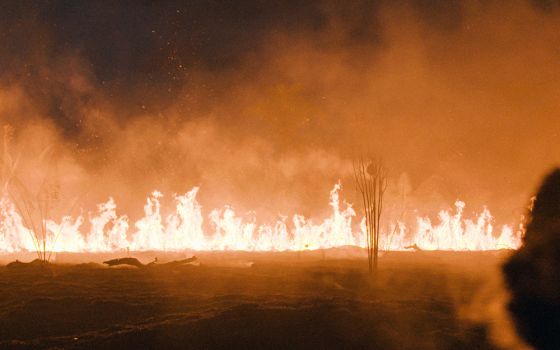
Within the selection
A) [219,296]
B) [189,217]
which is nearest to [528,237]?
[219,296]

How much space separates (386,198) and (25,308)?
39565 millimetres

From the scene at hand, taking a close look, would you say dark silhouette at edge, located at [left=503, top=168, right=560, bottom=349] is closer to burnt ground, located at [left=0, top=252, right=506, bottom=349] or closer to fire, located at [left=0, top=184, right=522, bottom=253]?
burnt ground, located at [left=0, top=252, right=506, bottom=349]

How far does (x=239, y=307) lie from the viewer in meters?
12.1

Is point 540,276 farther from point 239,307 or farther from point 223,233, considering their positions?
point 223,233

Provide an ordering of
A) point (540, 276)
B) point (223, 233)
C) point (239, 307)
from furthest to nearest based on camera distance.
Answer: point (223, 233) < point (239, 307) < point (540, 276)

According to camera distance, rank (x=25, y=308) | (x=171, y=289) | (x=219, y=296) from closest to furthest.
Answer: (x=25, y=308) < (x=219, y=296) < (x=171, y=289)

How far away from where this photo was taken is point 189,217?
41.6 m

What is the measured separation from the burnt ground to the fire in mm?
15095

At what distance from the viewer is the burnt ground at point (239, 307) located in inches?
361

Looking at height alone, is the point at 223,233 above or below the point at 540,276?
below

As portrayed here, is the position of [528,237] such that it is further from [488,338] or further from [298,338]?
[298,338]

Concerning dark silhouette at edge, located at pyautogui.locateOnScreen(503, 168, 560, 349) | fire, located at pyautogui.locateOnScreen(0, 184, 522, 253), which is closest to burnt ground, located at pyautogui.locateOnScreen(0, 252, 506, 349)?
dark silhouette at edge, located at pyautogui.locateOnScreen(503, 168, 560, 349)

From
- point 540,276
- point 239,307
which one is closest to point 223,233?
point 239,307

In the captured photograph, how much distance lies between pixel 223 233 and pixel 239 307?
31.1 m
